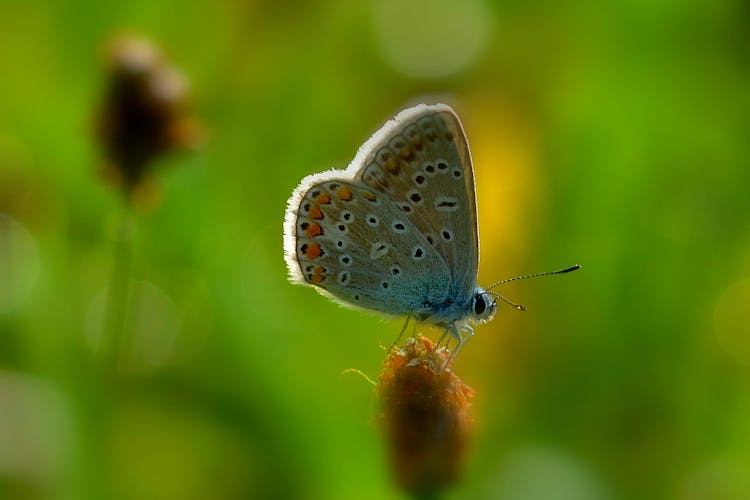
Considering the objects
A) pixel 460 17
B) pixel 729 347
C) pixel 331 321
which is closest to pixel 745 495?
pixel 729 347

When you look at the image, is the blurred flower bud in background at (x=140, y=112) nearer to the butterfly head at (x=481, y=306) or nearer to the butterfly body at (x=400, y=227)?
the butterfly body at (x=400, y=227)

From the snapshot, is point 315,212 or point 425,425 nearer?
point 425,425

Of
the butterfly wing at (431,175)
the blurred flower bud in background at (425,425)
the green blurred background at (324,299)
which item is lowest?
the green blurred background at (324,299)

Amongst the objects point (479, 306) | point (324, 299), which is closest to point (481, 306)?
point (479, 306)

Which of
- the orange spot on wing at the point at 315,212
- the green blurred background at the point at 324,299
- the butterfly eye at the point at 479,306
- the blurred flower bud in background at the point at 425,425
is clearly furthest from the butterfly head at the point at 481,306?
the blurred flower bud in background at the point at 425,425

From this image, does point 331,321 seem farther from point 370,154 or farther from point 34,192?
point 34,192

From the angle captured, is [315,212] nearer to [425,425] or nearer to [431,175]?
[431,175]
